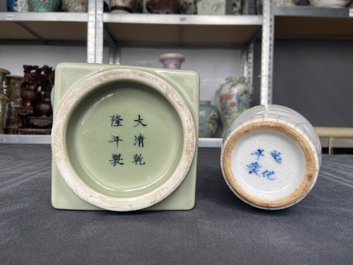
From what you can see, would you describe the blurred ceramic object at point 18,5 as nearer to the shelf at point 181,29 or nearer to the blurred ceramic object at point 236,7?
the shelf at point 181,29

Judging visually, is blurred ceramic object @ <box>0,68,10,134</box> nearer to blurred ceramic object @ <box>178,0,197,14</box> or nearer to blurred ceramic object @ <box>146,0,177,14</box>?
blurred ceramic object @ <box>146,0,177,14</box>

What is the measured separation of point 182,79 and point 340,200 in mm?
365

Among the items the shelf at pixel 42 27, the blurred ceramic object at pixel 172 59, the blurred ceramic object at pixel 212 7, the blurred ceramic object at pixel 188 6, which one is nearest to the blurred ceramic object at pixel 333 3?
the blurred ceramic object at pixel 212 7

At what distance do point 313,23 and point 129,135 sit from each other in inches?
58.7

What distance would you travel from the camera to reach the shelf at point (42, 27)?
1554 millimetres

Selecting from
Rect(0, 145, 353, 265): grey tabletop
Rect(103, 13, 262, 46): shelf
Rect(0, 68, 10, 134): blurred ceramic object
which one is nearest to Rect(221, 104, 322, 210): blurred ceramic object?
Rect(0, 145, 353, 265): grey tabletop

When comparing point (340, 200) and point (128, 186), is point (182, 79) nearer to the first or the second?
point (128, 186)

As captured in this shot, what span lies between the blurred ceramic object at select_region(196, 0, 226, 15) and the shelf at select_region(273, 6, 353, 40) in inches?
9.3

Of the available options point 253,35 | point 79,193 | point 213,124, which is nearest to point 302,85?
point 253,35

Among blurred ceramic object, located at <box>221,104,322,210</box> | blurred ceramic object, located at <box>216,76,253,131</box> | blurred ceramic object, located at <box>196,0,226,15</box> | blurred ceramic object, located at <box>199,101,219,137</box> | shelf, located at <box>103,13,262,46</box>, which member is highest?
blurred ceramic object, located at <box>196,0,226,15</box>

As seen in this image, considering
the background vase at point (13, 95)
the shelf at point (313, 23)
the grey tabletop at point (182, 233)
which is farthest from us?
the background vase at point (13, 95)

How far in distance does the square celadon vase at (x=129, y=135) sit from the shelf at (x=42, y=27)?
117 cm

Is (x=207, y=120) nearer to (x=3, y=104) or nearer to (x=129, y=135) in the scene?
(x=3, y=104)

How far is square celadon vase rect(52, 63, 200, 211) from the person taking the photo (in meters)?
0.49
